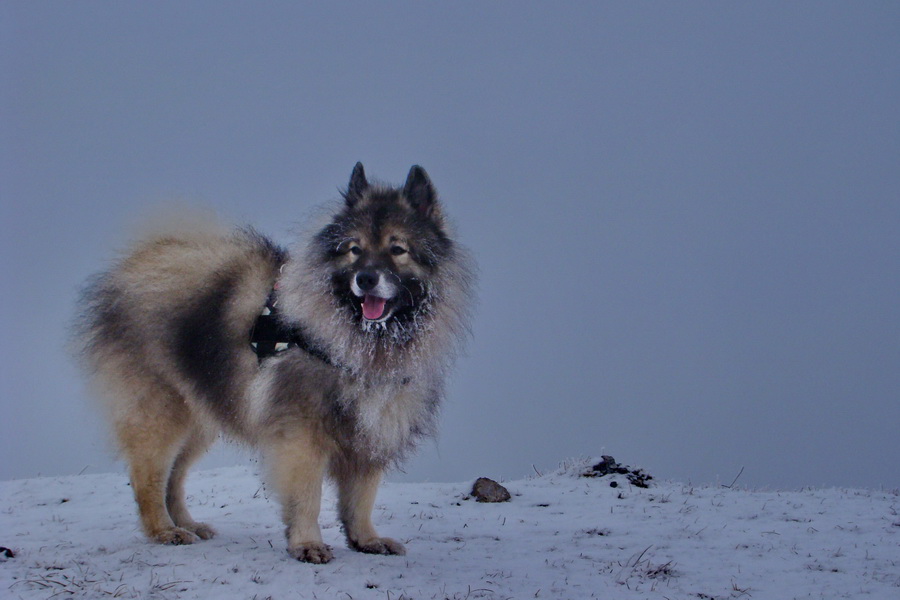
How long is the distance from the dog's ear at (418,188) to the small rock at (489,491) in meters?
3.28

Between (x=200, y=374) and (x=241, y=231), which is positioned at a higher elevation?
(x=241, y=231)

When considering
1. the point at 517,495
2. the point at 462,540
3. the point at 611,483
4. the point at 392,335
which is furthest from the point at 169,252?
the point at 611,483

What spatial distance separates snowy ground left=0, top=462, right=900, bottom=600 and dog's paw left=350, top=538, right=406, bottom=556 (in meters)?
0.10

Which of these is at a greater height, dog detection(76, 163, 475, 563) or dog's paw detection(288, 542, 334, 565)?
dog detection(76, 163, 475, 563)

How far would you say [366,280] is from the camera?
14.5ft

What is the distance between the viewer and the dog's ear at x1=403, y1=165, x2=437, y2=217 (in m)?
4.95

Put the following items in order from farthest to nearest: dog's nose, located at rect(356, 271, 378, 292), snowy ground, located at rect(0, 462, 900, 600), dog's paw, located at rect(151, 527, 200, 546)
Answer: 1. dog's paw, located at rect(151, 527, 200, 546)
2. dog's nose, located at rect(356, 271, 378, 292)
3. snowy ground, located at rect(0, 462, 900, 600)

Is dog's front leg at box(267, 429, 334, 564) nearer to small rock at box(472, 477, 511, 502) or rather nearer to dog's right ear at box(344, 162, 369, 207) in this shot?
dog's right ear at box(344, 162, 369, 207)

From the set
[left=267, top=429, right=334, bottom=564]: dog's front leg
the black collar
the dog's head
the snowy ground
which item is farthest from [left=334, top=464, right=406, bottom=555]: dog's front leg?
the dog's head

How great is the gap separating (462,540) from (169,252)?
3212mm

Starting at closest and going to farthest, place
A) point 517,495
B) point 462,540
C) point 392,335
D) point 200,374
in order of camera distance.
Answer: point 392,335, point 200,374, point 462,540, point 517,495

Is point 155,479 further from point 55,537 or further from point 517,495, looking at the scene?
point 517,495

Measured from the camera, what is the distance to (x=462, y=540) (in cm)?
560

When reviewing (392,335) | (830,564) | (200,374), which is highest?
(392,335)
